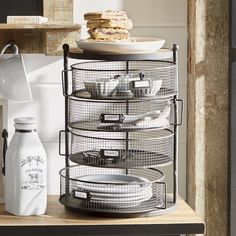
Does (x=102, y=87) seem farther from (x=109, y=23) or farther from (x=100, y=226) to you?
(x=100, y=226)

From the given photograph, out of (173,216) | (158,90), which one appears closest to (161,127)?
(158,90)

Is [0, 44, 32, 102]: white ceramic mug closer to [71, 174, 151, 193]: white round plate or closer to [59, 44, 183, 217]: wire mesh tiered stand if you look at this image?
[59, 44, 183, 217]: wire mesh tiered stand

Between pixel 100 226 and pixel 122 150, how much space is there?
1.11ft

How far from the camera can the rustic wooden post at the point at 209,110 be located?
2.52 meters

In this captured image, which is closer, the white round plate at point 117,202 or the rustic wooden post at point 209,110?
the white round plate at point 117,202

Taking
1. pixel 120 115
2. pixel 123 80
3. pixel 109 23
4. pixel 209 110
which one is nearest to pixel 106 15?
pixel 109 23

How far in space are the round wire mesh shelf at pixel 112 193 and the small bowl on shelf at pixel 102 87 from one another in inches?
10.5

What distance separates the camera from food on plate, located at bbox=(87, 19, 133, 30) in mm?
2299

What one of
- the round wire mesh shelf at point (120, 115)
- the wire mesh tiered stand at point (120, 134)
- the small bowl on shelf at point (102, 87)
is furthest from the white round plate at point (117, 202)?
the small bowl on shelf at point (102, 87)

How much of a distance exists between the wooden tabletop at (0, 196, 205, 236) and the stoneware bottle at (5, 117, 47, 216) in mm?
56

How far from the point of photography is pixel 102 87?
89.0 inches

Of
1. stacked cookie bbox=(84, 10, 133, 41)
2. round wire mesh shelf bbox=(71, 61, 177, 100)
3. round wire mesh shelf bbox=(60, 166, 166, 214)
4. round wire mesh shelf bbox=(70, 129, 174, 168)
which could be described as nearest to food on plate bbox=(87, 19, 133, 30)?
stacked cookie bbox=(84, 10, 133, 41)

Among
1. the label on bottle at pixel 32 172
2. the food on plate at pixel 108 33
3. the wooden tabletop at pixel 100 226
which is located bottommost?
the wooden tabletop at pixel 100 226

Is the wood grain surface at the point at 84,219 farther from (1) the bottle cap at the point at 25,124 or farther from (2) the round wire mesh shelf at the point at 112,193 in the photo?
(1) the bottle cap at the point at 25,124
